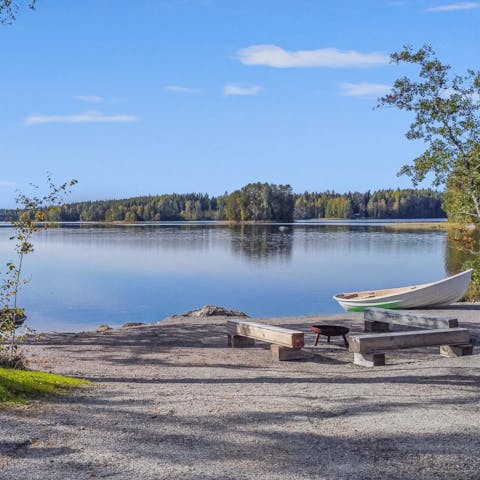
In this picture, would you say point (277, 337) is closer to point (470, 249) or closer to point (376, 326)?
point (376, 326)

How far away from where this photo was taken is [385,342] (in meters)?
10.5

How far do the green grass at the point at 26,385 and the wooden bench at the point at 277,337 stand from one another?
13.7 feet

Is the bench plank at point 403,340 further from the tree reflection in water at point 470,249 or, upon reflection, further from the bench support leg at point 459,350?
the tree reflection in water at point 470,249

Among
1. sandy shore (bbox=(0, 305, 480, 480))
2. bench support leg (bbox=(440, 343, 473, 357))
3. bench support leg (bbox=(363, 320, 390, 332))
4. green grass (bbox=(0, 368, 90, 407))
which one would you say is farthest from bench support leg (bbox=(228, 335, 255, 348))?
green grass (bbox=(0, 368, 90, 407))

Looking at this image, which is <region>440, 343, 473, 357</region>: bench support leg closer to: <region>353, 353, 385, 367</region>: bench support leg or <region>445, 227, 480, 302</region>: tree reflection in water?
<region>353, 353, 385, 367</region>: bench support leg

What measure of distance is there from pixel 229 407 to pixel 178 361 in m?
4.43

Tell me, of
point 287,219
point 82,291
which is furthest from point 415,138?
point 287,219

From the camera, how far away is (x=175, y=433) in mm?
5926

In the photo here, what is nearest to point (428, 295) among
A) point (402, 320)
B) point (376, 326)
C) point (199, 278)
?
point (376, 326)

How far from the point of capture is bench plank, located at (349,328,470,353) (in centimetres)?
1052

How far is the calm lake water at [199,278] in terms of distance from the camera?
27.0 meters

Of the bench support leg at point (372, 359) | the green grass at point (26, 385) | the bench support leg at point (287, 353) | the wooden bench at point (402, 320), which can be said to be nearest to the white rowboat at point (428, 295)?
the wooden bench at point (402, 320)

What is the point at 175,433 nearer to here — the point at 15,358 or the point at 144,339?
the point at 15,358

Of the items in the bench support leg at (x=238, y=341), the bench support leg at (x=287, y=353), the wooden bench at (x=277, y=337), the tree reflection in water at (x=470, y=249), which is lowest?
the bench support leg at (x=238, y=341)
